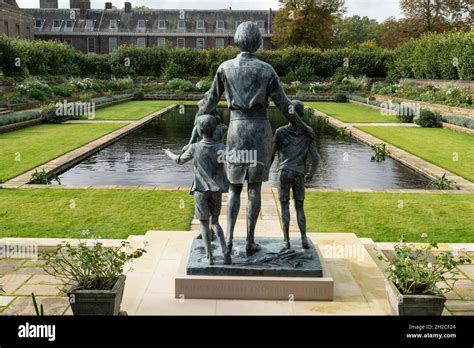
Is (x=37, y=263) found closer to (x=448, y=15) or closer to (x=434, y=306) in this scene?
(x=434, y=306)

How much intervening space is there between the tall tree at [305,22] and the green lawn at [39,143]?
40819 millimetres

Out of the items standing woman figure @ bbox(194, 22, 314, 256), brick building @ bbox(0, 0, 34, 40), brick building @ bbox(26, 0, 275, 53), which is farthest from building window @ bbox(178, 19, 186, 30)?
standing woman figure @ bbox(194, 22, 314, 256)

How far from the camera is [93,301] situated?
4.69 meters

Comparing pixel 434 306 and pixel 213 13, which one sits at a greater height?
pixel 213 13

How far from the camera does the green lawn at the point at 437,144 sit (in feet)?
45.8

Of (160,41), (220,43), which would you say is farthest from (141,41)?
(220,43)

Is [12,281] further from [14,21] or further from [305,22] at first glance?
[305,22]

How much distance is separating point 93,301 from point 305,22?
58657mm

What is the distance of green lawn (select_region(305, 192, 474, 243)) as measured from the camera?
820 cm

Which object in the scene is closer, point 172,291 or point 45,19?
point 172,291

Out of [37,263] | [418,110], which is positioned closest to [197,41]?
[418,110]
